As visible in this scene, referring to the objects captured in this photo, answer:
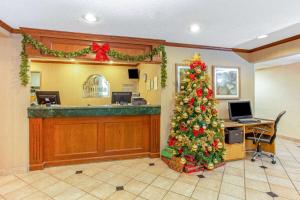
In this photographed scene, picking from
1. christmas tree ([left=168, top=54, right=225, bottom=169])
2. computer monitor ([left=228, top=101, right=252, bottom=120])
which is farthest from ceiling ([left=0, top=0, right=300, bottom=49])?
computer monitor ([left=228, top=101, right=252, bottom=120])

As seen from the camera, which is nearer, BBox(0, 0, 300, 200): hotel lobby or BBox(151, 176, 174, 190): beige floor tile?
BBox(0, 0, 300, 200): hotel lobby

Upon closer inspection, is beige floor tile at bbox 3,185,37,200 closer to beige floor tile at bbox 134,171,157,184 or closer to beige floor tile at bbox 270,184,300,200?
beige floor tile at bbox 134,171,157,184

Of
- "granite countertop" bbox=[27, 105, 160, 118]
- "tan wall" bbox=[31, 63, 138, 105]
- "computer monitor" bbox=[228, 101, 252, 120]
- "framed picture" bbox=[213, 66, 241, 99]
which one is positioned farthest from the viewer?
"tan wall" bbox=[31, 63, 138, 105]

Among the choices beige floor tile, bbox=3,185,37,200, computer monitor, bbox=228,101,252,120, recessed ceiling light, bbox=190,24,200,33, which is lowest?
beige floor tile, bbox=3,185,37,200

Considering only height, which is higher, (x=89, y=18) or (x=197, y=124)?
(x=89, y=18)

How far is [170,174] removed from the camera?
3.13 meters

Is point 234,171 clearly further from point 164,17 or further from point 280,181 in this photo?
point 164,17

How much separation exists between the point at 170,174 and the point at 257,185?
1.35 metres

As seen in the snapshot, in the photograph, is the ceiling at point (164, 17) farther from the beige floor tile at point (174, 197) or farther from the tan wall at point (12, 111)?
the beige floor tile at point (174, 197)

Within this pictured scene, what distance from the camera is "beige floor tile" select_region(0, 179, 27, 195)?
2.58 metres

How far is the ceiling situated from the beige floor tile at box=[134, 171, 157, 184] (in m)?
2.55

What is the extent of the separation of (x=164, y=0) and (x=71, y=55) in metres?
2.02

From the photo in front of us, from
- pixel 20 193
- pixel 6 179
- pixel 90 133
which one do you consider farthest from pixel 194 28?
pixel 6 179

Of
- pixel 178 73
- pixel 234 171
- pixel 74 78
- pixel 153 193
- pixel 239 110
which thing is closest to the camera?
pixel 153 193
